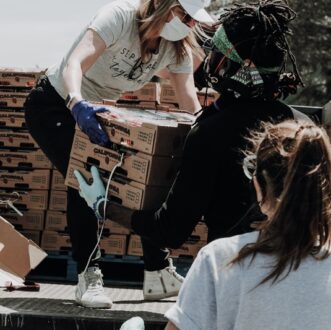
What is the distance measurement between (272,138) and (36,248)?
2.83 meters

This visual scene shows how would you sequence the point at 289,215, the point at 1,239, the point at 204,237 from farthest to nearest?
the point at 204,237
the point at 1,239
the point at 289,215

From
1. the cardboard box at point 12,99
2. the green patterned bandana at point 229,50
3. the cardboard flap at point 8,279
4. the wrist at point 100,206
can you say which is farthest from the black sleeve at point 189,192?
the cardboard box at point 12,99

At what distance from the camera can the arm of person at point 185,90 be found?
469 cm

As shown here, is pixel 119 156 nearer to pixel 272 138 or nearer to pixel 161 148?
pixel 161 148

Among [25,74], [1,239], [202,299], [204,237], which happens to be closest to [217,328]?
[202,299]

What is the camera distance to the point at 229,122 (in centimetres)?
324

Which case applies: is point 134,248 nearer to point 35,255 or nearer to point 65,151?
point 35,255

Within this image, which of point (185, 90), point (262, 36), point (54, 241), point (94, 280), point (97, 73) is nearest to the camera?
point (262, 36)

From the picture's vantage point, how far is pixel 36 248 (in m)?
4.96

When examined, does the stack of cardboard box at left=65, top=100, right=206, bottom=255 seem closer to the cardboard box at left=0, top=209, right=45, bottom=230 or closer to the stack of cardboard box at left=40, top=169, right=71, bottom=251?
the stack of cardboard box at left=40, top=169, right=71, bottom=251

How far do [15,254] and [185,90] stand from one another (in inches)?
50.7

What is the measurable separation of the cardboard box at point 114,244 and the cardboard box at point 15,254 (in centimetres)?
60

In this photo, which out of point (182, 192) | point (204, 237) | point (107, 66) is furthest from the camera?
point (204, 237)

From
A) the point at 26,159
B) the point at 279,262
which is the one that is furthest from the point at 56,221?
the point at 279,262
